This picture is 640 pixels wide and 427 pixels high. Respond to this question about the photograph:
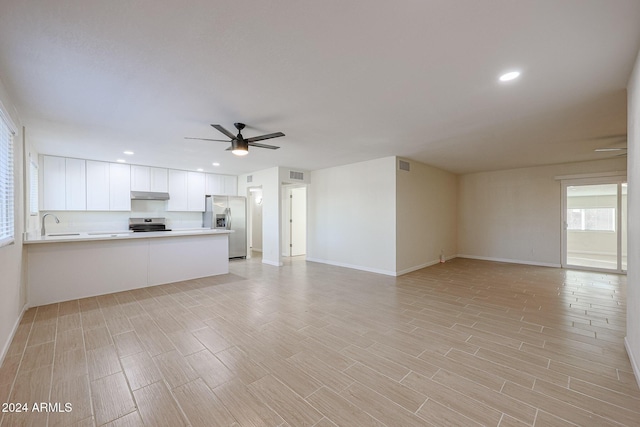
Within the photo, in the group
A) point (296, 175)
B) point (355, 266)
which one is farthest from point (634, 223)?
point (296, 175)

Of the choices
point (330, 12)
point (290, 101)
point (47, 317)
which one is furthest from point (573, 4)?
point (47, 317)

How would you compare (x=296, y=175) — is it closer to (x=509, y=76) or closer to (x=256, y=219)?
(x=256, y=219)

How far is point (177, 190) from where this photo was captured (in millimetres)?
7031

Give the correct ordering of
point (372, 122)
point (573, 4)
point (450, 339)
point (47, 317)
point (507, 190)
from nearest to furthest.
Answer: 1. point (573, 4)
2. point (450, 339)
3. point (47, 317)
4. point (372, 122)
5. point (507, 190)

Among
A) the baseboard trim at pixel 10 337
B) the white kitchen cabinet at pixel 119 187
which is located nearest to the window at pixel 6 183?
the baseboard trim at pixel 10 337

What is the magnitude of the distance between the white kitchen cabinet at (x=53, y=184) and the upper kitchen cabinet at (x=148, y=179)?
1.23 meters

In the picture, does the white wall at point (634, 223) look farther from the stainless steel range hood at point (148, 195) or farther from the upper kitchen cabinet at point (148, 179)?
the upper kitchen cabinet at point (148, 179)

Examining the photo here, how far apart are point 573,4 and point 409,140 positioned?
2735mm

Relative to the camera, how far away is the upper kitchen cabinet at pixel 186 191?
22.9 ft

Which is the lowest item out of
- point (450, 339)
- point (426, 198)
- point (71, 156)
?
point (450, 339)

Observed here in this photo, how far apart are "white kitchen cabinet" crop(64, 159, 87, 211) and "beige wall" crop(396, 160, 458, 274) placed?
6.86 metres

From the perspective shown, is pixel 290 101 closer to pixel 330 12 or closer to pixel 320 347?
pixel 330 12

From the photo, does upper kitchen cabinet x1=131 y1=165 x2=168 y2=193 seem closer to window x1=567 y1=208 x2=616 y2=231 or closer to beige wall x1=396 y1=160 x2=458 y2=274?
beige wall x1=396 y1=160 x2=458 y2=274

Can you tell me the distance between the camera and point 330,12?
154cm
